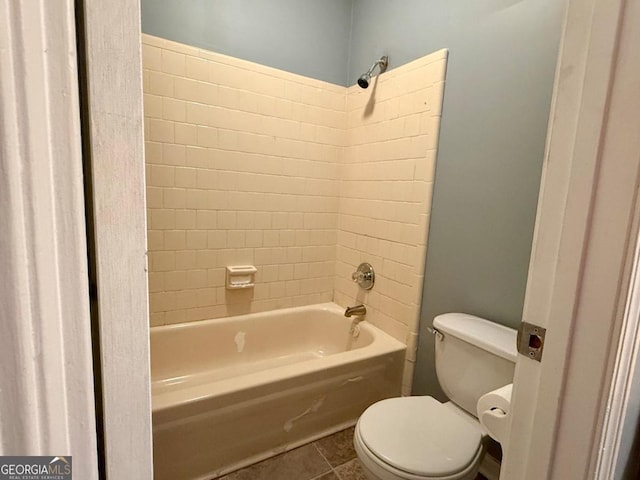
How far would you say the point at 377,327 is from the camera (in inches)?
79.0

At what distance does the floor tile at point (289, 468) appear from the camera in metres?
1.44

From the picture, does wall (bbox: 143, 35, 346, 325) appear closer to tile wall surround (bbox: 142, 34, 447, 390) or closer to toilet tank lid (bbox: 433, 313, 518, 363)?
tile wall surround (bbox: 142, 34, 447, 390)

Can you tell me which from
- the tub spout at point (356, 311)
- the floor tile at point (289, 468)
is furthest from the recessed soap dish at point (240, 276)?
the floor tile at point (289, 468)

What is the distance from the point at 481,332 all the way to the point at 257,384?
0.96m

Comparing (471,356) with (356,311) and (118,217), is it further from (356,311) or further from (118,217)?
(118,217)

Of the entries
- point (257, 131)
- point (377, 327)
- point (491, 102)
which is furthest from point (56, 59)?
point (377, 327)

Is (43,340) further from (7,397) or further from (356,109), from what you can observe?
(356,109)

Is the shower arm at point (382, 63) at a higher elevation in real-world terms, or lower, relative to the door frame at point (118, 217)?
higher

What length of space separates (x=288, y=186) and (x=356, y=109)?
2.24 ft

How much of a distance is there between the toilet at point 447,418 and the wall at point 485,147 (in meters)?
0.21

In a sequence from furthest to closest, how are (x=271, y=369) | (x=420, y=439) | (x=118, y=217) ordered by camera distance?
(x=271, y=369) → (x=420, y=439) → (x=118, y=217)

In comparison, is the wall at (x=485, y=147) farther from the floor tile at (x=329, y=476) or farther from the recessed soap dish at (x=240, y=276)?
the recessed soap dish at (x=240, y=276)

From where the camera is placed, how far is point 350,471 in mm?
1486

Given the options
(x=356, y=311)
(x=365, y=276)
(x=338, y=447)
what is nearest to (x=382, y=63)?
(x=365, y=276)
